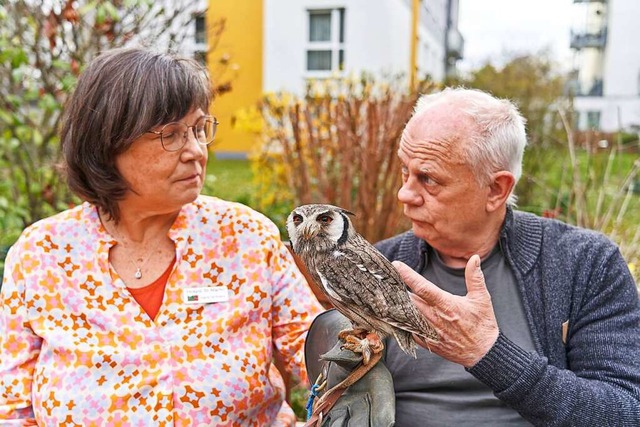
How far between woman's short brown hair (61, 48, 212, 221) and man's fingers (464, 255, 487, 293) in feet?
3.07

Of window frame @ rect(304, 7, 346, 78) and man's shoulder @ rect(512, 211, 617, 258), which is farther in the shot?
window frame @ rect(304, 7, 346, 78)

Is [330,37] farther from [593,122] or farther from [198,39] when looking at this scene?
[593,122]

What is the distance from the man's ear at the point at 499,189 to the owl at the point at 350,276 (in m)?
0.48

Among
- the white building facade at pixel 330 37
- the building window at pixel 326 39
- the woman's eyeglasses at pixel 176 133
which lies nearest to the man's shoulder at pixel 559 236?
the woman's eyeglasses at pixel 176 133

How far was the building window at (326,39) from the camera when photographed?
15773mm

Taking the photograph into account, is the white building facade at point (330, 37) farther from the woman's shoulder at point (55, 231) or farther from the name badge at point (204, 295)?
the name badge at point (204, 295)

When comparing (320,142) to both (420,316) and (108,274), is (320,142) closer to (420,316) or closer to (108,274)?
(108,274)

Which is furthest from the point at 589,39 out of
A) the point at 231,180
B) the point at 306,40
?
the point at 231,180

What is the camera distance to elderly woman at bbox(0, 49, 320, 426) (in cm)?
191

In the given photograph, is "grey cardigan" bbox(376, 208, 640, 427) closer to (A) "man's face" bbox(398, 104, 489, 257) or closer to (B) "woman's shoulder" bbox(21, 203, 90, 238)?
(A) "man's face" bbox(398, 104, 489, 257)

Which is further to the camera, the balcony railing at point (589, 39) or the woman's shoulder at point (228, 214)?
the balcony railing at point (589, 39)

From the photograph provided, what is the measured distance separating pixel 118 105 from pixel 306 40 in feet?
47.9

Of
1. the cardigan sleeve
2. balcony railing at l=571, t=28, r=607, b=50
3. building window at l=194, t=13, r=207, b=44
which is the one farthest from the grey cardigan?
balcony railing at l=571, t=28, r=607, b=50

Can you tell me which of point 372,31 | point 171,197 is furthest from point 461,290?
point 372,31
